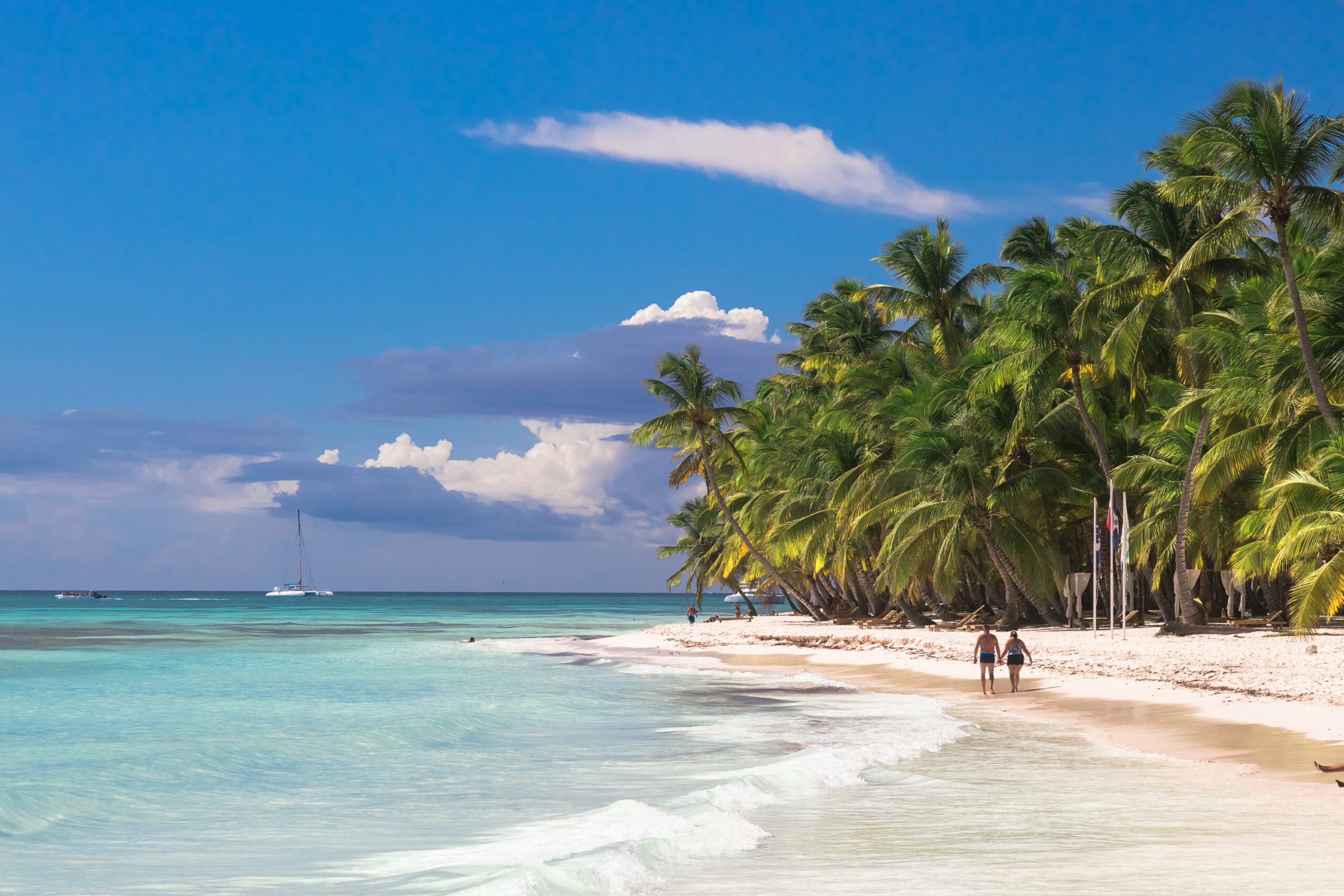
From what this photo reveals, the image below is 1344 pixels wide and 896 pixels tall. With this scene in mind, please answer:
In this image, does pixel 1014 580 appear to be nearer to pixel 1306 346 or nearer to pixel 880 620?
pixel 880 620

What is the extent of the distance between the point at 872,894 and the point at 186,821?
24.3 feet

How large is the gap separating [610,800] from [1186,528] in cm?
1954

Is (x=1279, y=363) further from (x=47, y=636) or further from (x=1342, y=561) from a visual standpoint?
(x=47, y=636)

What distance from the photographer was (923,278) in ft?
132

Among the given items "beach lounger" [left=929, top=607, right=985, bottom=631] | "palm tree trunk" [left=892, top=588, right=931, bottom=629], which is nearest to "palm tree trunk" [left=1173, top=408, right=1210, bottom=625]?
"beach lounger" [left=929, top=607, right=985, bottom=631]

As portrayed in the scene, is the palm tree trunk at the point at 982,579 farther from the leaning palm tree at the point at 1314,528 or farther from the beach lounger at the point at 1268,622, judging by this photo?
the leaning palm tree at the point at 1314,528

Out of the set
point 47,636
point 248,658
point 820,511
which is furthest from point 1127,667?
point 47,636

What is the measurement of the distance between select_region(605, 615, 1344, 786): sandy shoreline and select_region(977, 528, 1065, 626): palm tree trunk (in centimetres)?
178

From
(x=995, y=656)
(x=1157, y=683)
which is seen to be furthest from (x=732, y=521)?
(x=1157, y=683)

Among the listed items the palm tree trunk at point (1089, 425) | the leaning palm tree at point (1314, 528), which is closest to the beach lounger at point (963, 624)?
the palm tree trunk at point (1089, 425)

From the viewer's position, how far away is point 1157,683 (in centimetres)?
1933

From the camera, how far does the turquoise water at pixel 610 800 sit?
7734mm

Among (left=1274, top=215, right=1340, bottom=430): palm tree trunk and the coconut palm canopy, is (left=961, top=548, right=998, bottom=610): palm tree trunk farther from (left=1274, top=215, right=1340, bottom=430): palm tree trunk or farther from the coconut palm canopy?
(left=1274, top=215, right=1340, bottom=430): palm tree trunk

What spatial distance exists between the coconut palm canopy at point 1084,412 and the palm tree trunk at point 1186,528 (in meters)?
0.07
